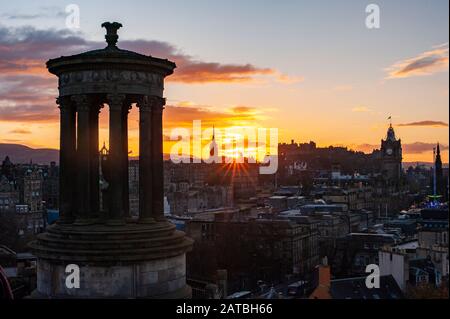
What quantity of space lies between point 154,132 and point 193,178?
165 metres

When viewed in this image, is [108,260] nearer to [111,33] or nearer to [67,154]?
[67,154]

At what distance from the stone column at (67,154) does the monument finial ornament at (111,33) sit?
198 cm

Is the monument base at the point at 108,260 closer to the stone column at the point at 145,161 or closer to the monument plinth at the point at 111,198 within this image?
the monument plinth at the point at 111,198

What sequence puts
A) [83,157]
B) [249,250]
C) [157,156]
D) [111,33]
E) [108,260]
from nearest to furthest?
[108,260] → [83,157] → [111,33] → [157,156] → [249,250]

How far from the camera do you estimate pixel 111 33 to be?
18.5 meters

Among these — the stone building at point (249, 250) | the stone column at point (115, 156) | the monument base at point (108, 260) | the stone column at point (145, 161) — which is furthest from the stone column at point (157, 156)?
the stone building at point (249, 250)

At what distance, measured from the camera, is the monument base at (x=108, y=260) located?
16969 millimetres

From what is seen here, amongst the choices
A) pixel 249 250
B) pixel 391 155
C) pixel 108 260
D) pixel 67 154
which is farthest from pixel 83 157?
pixel 391 155

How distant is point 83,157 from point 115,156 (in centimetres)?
94

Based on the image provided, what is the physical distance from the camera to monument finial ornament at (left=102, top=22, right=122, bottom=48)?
1848cm

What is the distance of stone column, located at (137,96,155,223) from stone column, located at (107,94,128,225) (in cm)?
60
